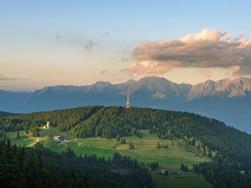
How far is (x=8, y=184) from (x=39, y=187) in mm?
16051

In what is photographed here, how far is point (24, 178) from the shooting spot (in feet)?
643

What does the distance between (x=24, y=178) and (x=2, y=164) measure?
9.87 meters

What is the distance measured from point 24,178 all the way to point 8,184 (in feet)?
33.0

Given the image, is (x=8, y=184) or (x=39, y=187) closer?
(x=8, y=184)

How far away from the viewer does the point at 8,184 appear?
187 m

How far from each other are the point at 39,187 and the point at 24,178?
736cm

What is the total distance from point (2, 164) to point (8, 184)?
12756 mm

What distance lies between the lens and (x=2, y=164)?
19738 centimetres

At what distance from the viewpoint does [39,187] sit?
656 feet

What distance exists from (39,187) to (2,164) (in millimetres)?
16279
